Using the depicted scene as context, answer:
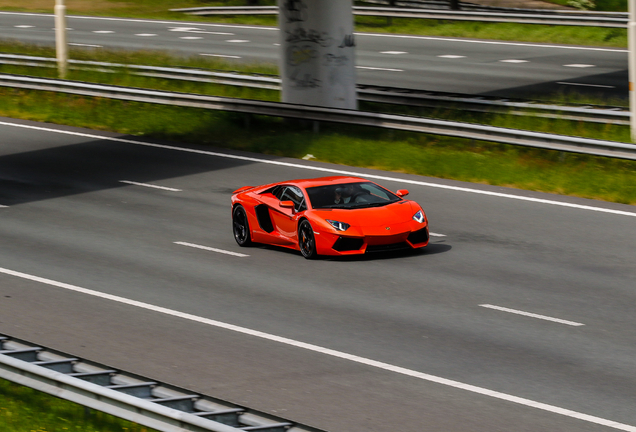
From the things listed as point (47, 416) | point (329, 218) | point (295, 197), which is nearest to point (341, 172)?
point (295, 197)

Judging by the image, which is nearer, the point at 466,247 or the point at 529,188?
the point at 466,247

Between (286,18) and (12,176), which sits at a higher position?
(286,18)

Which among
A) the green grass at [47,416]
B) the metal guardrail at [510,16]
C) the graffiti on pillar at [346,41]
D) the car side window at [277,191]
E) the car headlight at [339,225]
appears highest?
the metal guardrail at [510,16]

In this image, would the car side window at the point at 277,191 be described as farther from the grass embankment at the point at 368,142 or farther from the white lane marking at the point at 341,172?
the grass embankment at the point at 368,142

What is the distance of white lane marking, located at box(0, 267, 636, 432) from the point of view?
8.73m

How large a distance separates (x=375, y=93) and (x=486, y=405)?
746 inches

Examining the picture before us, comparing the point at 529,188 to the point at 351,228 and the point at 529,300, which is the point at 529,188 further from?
the point at 529,300

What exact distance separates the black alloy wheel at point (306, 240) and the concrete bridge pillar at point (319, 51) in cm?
1115

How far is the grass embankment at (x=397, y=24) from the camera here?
134ft

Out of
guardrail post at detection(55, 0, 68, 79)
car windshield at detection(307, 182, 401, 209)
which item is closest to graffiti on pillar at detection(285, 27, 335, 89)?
guardrail post at detection(55, 0, 68, 79)

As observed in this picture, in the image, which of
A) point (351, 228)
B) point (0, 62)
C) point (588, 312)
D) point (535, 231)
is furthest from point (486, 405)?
point (0, 62)

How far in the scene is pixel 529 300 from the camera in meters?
12.6

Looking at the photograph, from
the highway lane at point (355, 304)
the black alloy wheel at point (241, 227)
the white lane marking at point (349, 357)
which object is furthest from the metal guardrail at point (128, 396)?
the black alloy wheel at point (241, 227)

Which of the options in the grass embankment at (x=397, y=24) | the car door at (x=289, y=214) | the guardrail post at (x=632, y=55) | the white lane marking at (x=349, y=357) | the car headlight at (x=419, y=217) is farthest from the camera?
the grass embankment at (x=397, y=24)
